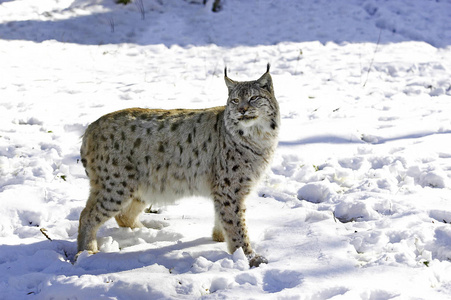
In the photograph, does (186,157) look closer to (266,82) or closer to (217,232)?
(217,232)

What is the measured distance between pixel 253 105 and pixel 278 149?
7.07ft

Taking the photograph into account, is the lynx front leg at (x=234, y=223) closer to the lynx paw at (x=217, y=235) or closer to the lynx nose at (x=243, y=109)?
the lynx paw at (x=217, y=235)

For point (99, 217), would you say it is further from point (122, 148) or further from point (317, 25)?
point (317, 25)

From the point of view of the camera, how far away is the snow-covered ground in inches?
157

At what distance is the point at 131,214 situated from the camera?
5.13 meters

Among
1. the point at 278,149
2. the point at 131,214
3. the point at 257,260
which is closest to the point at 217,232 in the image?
the point at 257,260

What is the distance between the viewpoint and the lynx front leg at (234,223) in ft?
15.0

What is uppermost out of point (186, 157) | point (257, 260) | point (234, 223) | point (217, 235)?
point (186, 157)

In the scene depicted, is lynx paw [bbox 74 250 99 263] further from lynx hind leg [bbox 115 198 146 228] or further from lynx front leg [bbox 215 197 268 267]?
lynx front leg [bbox 215 197 268 267]

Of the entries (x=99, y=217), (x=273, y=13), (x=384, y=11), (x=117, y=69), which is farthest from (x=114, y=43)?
(x=99, y=217)

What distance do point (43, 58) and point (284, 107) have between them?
4.69 m

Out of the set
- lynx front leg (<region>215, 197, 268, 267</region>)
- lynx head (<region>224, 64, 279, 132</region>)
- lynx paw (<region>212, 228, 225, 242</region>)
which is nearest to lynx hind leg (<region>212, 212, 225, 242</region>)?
lynx paw (<region>212, 228, 225, 242</region>)

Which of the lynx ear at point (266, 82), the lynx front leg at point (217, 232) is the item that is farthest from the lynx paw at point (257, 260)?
the lynx ear at point (266, 82)

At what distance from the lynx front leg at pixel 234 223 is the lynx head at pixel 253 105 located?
0.69m
